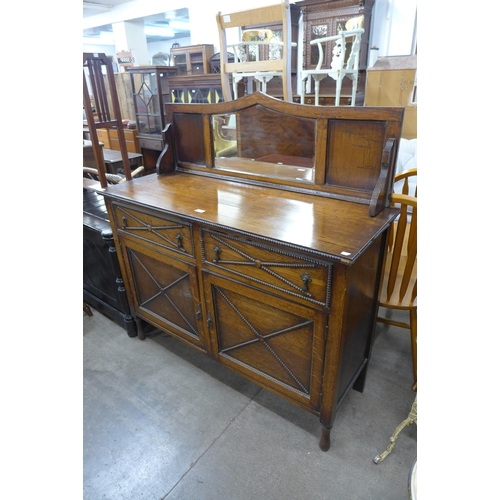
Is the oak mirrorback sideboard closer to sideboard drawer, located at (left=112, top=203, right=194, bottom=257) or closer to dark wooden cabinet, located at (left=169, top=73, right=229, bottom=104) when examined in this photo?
sideboard drawer, located at (left=112, top=203, right=194, bottom=257)

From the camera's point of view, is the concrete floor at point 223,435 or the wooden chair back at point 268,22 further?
the wooden chair back at point 268,22

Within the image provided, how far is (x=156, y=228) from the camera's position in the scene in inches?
57.4

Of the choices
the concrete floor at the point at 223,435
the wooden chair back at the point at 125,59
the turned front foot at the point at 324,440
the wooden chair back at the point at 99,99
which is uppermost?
the wooden chair back at the point at 125,59

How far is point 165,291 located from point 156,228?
0.35 m

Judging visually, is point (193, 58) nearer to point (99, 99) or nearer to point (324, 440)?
point (99, 99)

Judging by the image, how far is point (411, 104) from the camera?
2975 mm

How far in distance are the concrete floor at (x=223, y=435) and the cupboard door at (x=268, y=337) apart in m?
0.23

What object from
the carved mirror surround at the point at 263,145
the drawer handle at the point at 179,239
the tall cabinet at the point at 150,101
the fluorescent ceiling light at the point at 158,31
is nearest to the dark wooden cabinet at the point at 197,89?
the tall cabinet at the point at 150,101

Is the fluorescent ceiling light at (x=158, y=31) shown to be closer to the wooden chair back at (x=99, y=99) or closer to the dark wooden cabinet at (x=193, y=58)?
the dark wooden cabinet at (x=193, y=58)

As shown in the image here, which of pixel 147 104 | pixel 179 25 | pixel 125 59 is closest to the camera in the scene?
pixel 147 104

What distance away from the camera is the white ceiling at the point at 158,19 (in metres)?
6.18

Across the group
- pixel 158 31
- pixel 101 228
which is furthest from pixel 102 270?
pixel 158 31

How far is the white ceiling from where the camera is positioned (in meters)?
6.18
